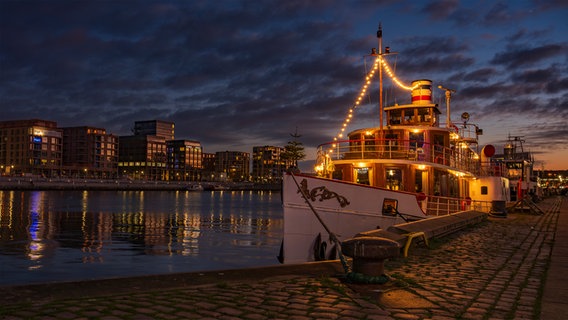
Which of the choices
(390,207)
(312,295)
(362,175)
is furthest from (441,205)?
(312,295)

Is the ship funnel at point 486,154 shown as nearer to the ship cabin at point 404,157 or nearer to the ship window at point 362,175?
the ship cabin at point 404,157

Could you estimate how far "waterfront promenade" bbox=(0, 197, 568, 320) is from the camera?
670 cm

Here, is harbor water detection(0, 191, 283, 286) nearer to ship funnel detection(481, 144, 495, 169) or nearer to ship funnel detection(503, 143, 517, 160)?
ship funnel detection(481, 144, 495, 169)

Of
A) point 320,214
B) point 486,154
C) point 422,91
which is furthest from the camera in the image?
point 486,154

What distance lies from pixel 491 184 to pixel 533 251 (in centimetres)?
2160

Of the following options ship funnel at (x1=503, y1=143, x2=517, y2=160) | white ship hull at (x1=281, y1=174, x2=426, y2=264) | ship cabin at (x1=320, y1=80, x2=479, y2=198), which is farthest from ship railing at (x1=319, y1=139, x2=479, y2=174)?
ship funnel at (x1=503, y1=143, x2=517, y2=160)

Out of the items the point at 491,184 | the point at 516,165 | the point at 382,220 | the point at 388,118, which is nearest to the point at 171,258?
the point at 382,220

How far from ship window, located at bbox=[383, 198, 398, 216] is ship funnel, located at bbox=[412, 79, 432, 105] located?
10916mm

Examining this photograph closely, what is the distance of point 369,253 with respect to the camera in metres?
8.55

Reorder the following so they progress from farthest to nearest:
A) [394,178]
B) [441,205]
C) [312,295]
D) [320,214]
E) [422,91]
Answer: [422,91] < [441,205] < [394,178] < [320,214] < [312,295]

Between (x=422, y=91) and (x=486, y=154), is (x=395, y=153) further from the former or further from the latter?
(x=486, y=154)

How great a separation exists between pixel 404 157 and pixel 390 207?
436 centimetres

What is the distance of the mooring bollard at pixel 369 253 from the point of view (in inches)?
337

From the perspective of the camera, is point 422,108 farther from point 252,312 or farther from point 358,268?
point 252,312
